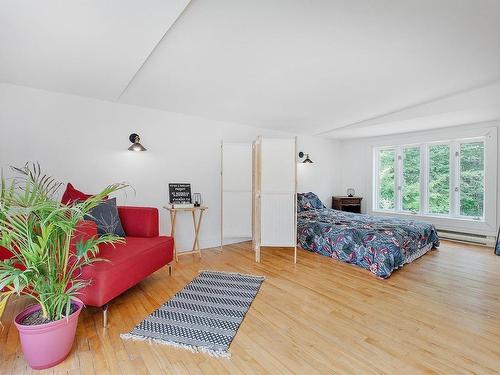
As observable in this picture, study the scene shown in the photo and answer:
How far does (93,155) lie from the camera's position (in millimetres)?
3146

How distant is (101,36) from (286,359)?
2.57 meters

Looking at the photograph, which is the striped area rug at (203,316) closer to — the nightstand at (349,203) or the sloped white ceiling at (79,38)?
the sloped white ceiling at (79,38)

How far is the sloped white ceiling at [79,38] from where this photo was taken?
1.54 meters

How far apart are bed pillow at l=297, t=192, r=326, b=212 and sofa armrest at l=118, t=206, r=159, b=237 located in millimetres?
2735

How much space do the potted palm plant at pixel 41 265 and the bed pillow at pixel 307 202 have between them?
3.69 metres

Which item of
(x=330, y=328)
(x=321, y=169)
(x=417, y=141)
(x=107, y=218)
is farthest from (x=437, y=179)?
(x=107, y=218)

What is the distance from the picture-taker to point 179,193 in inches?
146

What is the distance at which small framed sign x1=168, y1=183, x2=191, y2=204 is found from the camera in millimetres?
3645

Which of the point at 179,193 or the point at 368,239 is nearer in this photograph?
the point at 368,239

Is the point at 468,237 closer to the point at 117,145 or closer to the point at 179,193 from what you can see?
the point at 179,193

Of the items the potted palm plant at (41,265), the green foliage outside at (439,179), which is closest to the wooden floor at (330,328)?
the potted palm plant at (41,265)

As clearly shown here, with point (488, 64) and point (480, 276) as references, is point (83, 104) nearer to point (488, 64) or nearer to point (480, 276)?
point (488, 64)

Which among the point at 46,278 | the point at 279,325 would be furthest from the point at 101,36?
the point at 279,325

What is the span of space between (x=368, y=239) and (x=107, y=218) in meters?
3.03
